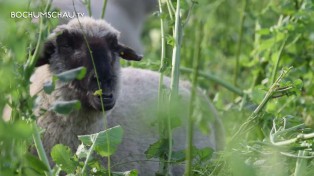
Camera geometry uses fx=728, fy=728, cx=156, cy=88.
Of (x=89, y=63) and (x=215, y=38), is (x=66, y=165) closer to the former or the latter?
(x=89, y=63)

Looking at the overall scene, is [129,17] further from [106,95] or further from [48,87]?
[48,87]

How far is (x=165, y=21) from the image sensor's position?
9.75 ft

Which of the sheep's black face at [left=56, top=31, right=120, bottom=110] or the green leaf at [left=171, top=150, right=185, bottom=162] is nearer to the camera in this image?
the green leaf at [left=171, top=150, right=185, bottom=162]

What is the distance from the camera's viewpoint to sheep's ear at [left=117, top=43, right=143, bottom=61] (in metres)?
3.49

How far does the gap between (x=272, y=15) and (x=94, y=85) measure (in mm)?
2392

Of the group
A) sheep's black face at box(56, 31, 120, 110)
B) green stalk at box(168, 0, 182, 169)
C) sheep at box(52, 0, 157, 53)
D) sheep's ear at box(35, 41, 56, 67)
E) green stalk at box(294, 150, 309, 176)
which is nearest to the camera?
green stalk at box(294, 150, 309, 176)

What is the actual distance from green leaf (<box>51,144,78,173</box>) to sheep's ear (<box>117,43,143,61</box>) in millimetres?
953

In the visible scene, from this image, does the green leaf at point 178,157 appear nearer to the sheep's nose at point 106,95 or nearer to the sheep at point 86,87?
the sheep at point 86,87

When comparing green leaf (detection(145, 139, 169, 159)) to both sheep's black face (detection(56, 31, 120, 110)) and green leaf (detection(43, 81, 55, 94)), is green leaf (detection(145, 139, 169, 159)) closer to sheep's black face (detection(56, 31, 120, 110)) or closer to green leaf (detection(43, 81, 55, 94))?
sheep's black face (detection(56, 31, 120, 110))

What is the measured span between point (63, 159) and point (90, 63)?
668mm

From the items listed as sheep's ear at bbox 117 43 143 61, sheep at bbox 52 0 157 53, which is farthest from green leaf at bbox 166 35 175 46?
sheep at bbox 52 0 157 53

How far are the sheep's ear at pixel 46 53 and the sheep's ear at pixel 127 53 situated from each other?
12.7 inches

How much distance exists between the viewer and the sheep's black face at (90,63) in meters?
3.17

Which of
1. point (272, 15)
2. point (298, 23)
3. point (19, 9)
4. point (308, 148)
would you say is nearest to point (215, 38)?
point (272, 15)
